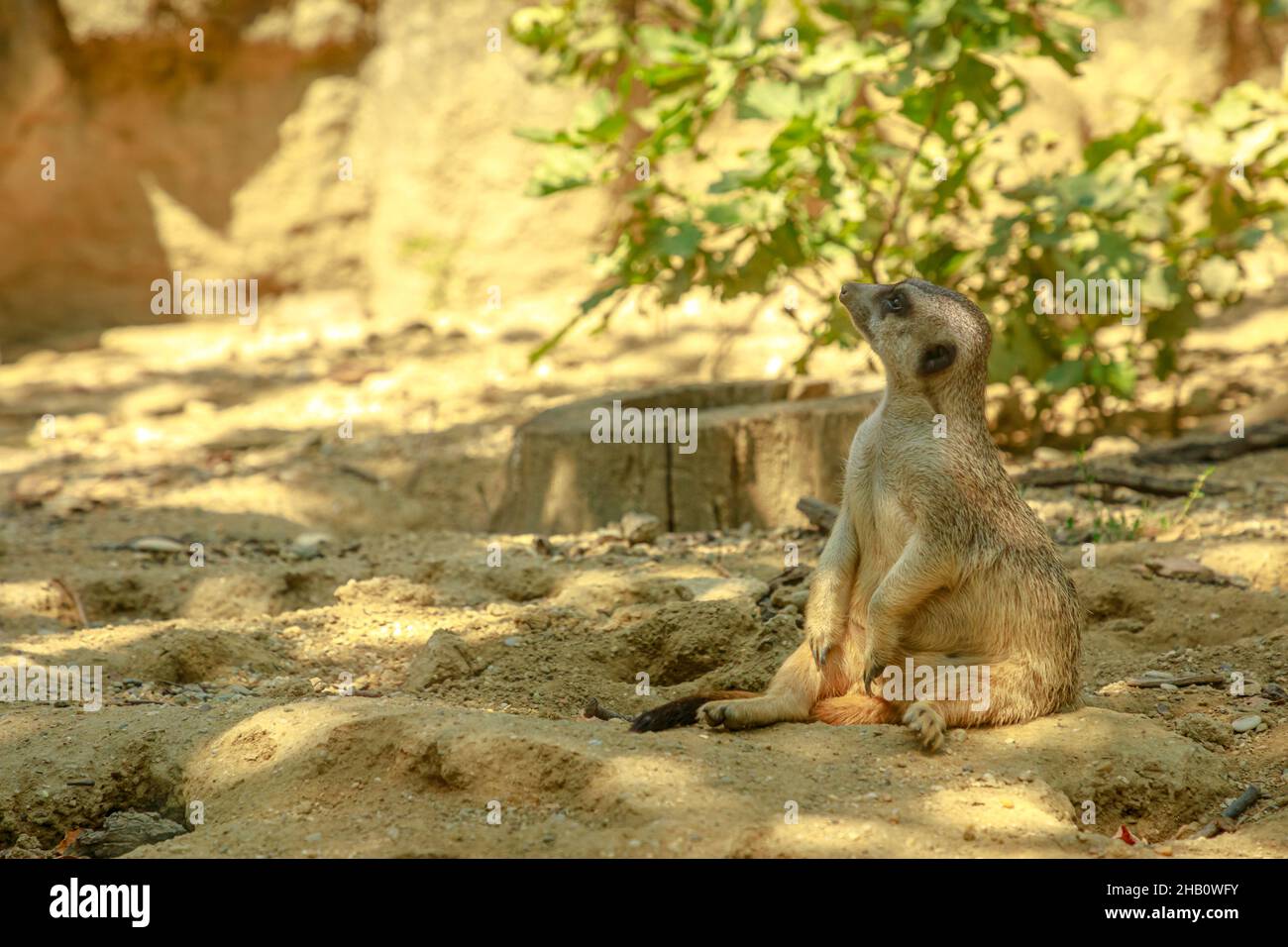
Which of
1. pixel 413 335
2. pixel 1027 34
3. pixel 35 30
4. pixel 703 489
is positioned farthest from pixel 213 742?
pixel 35 30

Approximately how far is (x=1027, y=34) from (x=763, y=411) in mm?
1790

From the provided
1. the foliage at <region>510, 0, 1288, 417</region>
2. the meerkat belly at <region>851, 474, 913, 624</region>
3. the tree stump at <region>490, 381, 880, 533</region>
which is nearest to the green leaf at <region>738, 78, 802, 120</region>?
the foliage at <region>510, 0, 1288, 417</region>

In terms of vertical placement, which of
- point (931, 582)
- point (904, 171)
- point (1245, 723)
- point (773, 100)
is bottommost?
point (1245, 723)

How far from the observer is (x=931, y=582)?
3213 mm

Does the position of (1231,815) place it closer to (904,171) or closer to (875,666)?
(875,666)

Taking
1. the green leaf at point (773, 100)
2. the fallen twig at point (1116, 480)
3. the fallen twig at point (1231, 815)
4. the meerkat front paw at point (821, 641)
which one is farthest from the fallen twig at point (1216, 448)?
the fallen twig at point (1231, 815)

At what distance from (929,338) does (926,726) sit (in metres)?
0.96

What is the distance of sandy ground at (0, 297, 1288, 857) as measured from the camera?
103 inches

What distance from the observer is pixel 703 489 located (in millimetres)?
5645

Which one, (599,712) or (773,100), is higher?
(773,100)

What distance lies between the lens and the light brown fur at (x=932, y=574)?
3.21 metres

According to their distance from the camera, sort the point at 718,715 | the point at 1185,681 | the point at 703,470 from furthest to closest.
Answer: the point at 703,470 → the point at 1185,681 → the point at 718,715

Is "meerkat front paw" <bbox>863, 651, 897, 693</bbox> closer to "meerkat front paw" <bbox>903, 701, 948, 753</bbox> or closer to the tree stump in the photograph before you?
"meerkat front paw" <bbox>903, 701, 948, 753</bbox>

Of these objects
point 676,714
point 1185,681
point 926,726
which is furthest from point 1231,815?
point 676,714
